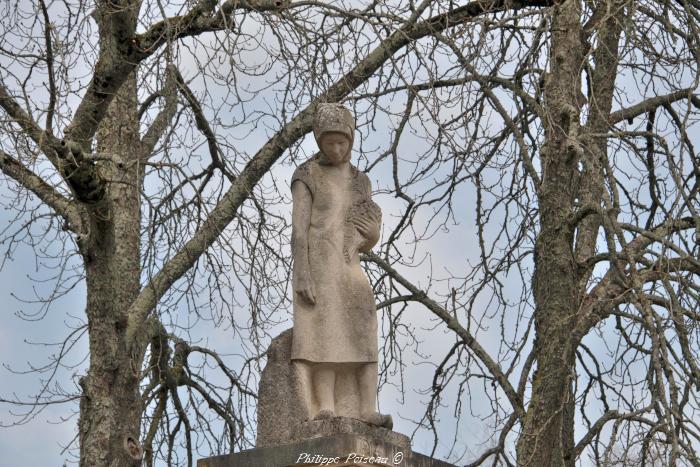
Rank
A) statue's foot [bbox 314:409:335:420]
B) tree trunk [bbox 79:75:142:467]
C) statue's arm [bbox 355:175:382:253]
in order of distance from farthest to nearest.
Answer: tree trunk [bbox 79:75:142:467] → statue's arm [bbox 355:175:382:253] → statue's foot [bbox 314:409:335:420]

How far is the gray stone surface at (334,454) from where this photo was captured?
8.44 meters

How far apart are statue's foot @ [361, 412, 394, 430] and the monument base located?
0.12 ft

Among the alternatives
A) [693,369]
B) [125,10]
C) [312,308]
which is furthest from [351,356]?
[125,10]

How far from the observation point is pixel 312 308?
29.9 ft

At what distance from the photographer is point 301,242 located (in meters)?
9.25

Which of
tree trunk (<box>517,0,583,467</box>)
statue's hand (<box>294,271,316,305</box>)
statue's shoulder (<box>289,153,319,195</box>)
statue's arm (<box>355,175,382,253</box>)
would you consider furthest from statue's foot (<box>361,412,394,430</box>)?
tree trunk (<box>517,0,583,467</box>)

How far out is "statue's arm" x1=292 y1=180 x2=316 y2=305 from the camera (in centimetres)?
912

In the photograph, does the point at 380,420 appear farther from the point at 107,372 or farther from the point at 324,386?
the point at 107,372

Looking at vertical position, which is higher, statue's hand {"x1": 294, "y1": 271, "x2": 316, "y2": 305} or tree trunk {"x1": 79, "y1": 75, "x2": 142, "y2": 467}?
tree trunk {"x1": 79, "y1": 75, "x2": 142, "y2": 467}

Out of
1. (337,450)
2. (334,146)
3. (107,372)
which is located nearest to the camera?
(337,450)

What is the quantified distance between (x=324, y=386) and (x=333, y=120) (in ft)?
5.11

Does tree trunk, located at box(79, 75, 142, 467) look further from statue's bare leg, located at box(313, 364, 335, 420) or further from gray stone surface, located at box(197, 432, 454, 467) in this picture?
gray stone surface, located at box(197, 432, 454, 467)

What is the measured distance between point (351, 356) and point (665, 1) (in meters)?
4.78

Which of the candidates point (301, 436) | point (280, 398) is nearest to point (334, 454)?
point (301, 436)
